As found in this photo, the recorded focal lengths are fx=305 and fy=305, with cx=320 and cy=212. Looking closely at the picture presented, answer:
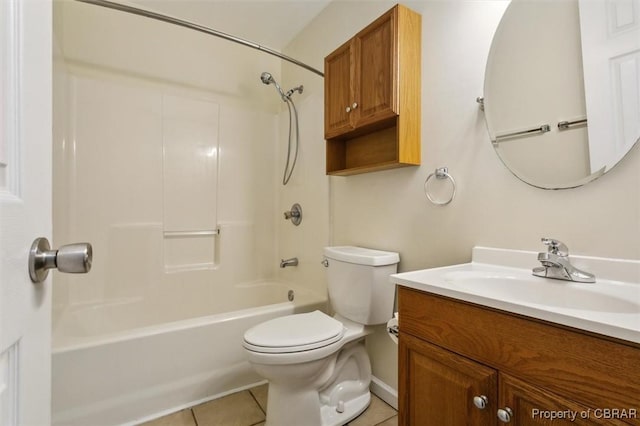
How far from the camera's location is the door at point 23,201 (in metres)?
0.34

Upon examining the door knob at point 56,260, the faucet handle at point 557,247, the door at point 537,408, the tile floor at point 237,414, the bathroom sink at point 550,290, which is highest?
the door knob at point 56,260

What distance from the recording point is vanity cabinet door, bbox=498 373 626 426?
1.91 ft

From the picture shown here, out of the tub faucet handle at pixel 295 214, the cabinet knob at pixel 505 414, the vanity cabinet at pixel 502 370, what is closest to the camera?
the vanity cabinet at pixel 502 370

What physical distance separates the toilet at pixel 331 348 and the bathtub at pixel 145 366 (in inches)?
13.2

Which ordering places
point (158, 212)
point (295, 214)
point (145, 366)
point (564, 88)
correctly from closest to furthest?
point (564, 88)
point (145, 366)
point (158, 212)
point (295, 214)

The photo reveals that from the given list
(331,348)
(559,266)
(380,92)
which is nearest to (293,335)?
(331,348)

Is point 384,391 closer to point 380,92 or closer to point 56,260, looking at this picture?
point 380,92

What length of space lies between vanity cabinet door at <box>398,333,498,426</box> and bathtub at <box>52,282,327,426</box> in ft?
3.11

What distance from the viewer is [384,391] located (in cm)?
158

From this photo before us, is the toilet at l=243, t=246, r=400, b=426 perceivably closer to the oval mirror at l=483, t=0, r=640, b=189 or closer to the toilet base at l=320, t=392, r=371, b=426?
the toilet base at l=320, t=392, r=371, b=426

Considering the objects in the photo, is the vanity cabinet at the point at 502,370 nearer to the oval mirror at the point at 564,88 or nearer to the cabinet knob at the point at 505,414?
the cabinet knob at the point at 505,414

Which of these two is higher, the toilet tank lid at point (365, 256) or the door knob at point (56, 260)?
the door knob at point (56, 260)

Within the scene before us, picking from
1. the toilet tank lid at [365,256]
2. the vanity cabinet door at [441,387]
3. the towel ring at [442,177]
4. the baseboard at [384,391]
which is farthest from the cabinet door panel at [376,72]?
the baseboard at [384,391]

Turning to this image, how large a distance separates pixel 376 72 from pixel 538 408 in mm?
1345
